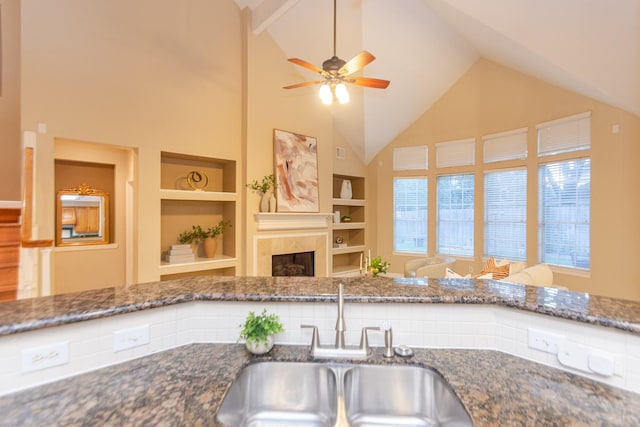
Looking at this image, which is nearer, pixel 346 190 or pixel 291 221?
pixel 291 221

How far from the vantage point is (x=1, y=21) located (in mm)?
3303

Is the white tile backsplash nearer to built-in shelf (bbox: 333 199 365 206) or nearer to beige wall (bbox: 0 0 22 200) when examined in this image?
beige wall (bbox: 0 0 22 200)

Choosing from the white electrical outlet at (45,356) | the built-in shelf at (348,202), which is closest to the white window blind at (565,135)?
the built-in shelf at (348,202)

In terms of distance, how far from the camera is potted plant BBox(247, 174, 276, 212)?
13.8 ft

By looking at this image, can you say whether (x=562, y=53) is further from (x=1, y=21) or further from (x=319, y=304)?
(x=1, y=21)

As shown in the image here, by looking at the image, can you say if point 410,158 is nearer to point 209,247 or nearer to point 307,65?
point 307,65

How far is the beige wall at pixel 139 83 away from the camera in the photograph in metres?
2.83

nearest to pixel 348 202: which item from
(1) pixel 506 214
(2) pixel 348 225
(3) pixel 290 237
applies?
(2) pixel 348 225

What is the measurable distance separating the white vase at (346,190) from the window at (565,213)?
10.3ft

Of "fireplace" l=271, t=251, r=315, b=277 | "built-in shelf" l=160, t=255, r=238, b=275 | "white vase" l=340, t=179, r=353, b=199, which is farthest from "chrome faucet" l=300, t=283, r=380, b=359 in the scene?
"white vase" l=340, t=179, r=353, b=199

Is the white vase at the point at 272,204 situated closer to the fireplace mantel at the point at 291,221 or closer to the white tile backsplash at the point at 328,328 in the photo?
the fireplace mantel at the point at 291,221

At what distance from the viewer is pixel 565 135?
4184mm

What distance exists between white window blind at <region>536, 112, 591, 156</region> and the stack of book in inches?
203

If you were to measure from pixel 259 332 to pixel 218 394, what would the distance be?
0.79 ft
